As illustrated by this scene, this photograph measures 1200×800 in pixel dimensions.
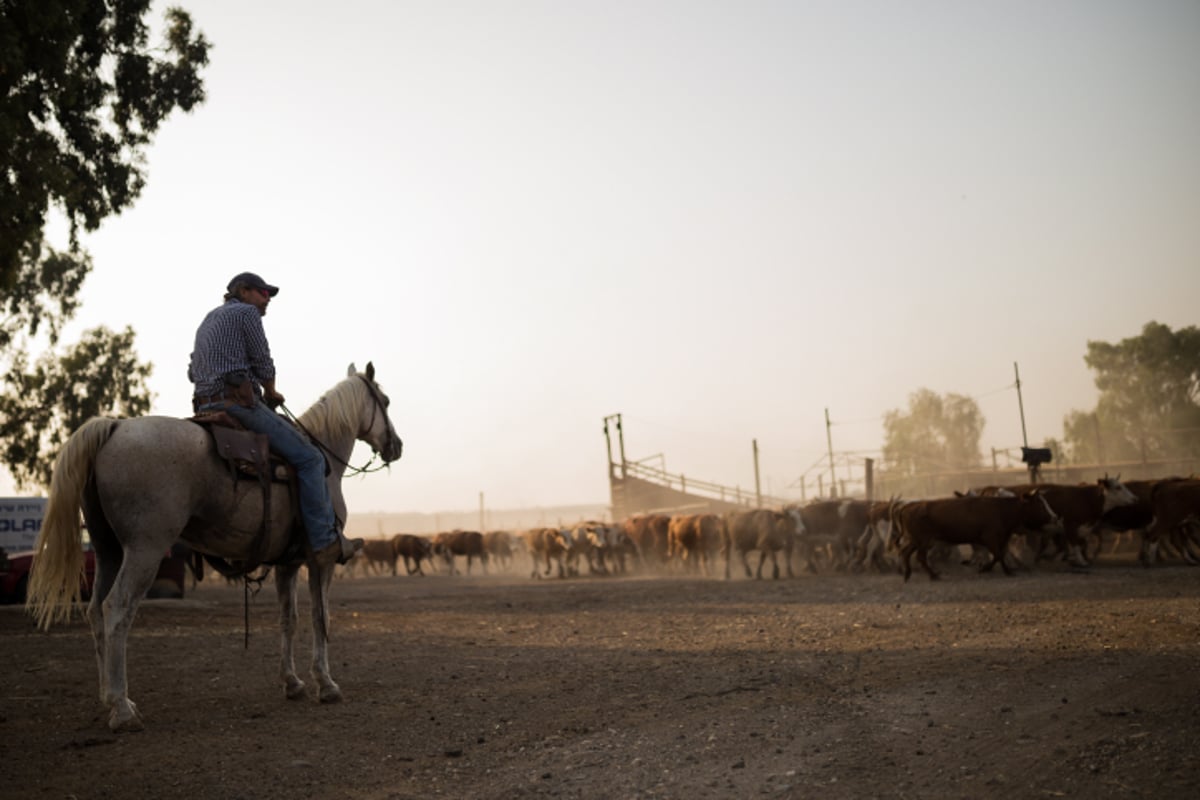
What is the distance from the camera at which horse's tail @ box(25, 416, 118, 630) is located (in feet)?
20.0

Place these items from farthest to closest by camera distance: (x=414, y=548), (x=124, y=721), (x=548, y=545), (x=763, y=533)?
(x=414, y=548) < (x=548, y=545) < (x=763, y=533) < (x=124, y=721)

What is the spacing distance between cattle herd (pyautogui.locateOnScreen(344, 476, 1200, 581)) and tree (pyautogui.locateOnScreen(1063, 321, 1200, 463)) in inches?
1716

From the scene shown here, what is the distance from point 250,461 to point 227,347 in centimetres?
93

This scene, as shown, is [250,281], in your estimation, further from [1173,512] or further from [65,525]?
[1173,512]

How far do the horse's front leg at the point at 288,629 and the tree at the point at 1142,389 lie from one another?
2520 inches

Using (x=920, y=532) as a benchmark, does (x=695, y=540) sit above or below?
below

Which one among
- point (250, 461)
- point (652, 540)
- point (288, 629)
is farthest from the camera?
A: point (652, 540)

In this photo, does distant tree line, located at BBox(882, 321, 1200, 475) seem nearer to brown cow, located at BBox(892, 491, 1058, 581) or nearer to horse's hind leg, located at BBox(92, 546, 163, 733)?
brown cow, located at BBox(892, 491, 1058, 581)

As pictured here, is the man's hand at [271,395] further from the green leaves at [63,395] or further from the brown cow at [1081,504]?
the green leaves at [63,395]

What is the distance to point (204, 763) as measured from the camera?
16.4 ft

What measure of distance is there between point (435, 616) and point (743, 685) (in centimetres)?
978

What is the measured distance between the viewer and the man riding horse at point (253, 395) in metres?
6.84

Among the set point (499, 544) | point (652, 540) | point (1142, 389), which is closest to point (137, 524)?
point (652, 540)

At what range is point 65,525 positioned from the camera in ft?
20.4
